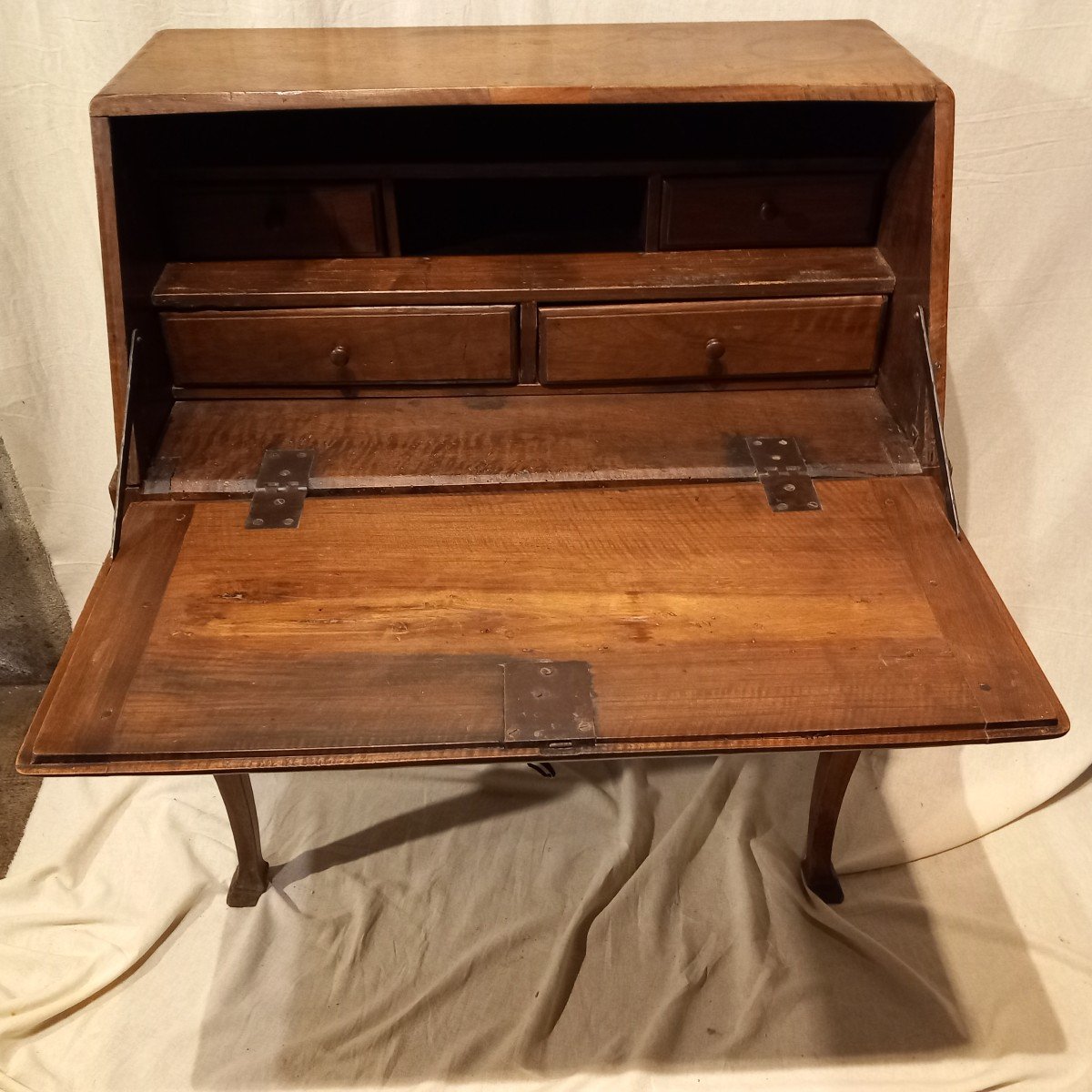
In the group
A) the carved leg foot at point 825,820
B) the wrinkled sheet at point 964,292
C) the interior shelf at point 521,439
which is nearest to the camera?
the interior shelf at point 521,439

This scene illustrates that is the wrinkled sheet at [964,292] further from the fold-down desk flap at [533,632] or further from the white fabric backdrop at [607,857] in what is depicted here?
the fold-down desk flap at [533,632]

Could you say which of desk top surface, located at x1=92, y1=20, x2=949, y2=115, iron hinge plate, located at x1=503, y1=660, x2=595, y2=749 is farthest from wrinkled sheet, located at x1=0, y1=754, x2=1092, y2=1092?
desk top surface, located at x1=92, y1=20, x2=949, y2=115

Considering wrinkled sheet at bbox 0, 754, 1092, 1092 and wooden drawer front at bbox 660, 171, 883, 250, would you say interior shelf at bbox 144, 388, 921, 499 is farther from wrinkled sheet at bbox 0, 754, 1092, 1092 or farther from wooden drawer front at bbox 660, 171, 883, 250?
wrinkled sheet at bbox 0, 754, 1092, 1092

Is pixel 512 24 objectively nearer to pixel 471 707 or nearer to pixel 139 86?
pixel 139 86

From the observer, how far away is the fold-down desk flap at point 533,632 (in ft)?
3.59

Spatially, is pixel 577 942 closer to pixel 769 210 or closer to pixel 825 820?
pixel 825 820

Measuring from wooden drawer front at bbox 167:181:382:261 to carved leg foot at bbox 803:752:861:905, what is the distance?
43.2 inches

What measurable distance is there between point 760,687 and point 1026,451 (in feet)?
3.96

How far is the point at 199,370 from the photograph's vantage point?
148cm

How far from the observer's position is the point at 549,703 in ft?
3.65

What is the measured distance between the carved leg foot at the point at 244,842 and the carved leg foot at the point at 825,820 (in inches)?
38.2

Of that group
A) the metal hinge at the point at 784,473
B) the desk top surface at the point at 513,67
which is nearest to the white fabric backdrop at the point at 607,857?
the desk top surface at the point at 513,67

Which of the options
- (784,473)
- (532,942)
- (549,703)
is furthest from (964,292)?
(532,942)

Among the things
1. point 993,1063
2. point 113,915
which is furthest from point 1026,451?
point 113,915
